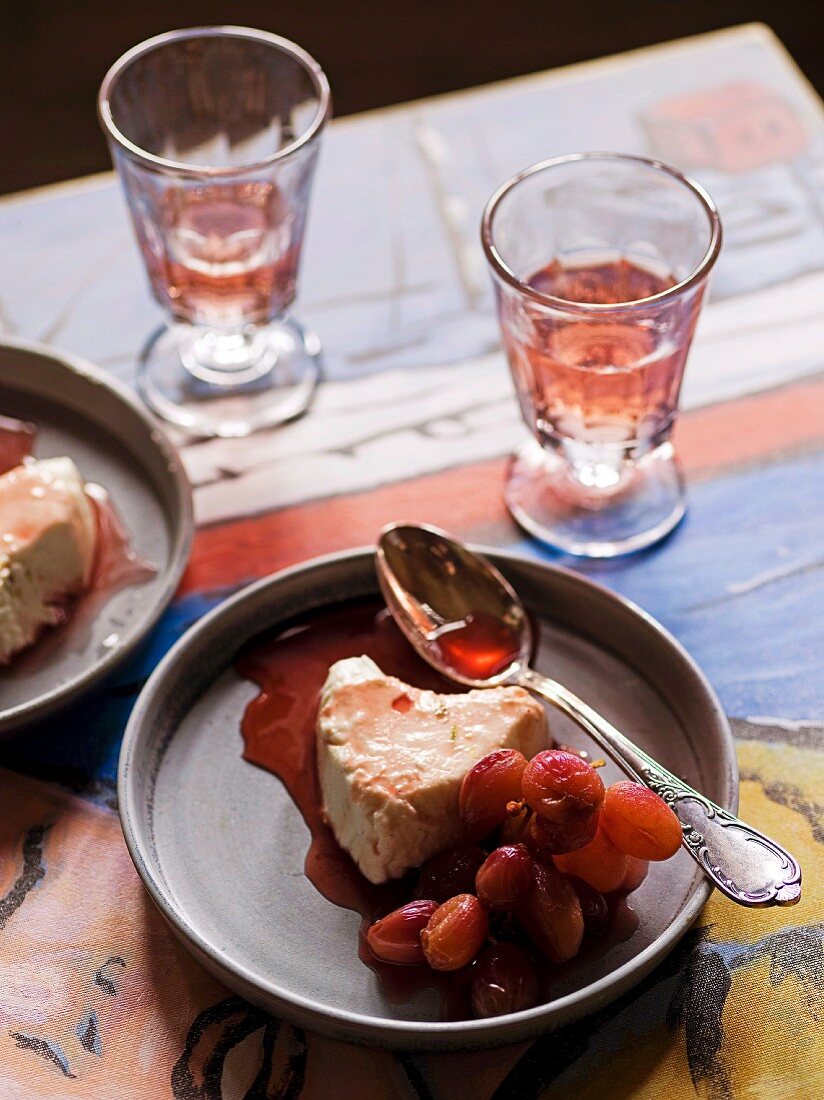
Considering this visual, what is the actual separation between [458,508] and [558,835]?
1.34 ft

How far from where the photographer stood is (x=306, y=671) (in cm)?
98

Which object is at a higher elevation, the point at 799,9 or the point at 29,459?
the point at 29,459

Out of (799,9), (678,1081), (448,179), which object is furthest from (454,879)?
(799,9)

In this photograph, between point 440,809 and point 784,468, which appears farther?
point 784,468

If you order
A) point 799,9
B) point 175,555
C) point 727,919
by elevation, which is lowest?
point 799,9

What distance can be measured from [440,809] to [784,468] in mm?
494

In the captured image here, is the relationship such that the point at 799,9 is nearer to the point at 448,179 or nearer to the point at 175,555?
the point at 448,179

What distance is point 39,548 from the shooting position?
1.00m

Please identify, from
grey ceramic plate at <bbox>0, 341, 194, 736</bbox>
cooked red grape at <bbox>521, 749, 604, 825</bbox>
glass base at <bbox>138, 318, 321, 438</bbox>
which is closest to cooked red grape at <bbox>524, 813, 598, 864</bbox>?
cooked red grape at <bbox>521, 749, 604, 825</bbox>

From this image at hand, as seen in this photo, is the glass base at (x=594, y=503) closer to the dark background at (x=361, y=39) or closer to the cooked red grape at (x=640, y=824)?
the cooked red grape at (x=640, y=824)

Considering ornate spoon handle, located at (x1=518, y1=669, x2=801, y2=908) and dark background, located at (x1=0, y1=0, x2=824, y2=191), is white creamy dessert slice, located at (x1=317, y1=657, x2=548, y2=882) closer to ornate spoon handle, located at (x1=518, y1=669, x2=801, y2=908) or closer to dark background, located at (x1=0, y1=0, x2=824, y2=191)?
ornate spoon handle, located at (x1=518, y1=669, x2=801, y2=908)

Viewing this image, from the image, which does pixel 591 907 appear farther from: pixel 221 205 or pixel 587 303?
pixel 221 205

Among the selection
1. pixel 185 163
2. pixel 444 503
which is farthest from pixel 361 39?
pixel 444 503

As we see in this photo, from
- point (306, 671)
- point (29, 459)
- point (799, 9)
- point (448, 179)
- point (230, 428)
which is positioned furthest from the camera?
point (799, 9)
